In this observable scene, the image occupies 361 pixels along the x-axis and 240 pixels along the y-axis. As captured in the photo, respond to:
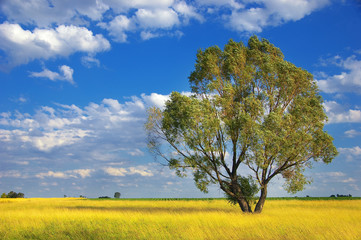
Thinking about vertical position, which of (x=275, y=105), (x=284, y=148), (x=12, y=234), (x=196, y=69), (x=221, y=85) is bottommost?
(x=12, y=234)

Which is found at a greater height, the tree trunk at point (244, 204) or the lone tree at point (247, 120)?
the lone tree at point (247, 120)

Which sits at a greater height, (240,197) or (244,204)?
(240,197)

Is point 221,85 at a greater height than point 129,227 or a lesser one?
greater

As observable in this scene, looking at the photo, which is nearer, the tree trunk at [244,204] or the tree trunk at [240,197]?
the tree trunk at [240,197]

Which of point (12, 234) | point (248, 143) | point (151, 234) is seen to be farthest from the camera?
point (248, 143)

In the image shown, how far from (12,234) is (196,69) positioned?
2294 centimetres

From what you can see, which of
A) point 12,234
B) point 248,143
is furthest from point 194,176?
point 12,234

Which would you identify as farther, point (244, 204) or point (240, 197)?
point (244, 204)

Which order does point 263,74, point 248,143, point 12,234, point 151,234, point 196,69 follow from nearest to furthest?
point 151,234 < point 12,234 < point 248,143 < point 263,74 < point 196,69

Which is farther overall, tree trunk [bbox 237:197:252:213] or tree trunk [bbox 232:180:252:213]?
tree trunk [bbox 237:197:252:213]

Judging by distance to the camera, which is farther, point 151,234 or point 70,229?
point 70,229

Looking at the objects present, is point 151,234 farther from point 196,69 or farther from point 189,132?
point 196,69

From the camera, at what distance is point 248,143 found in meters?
28.7

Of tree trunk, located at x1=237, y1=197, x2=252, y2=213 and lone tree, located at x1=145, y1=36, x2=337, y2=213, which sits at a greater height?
lone tree, located at x1=145, y1=36, x2=337, y2=213
